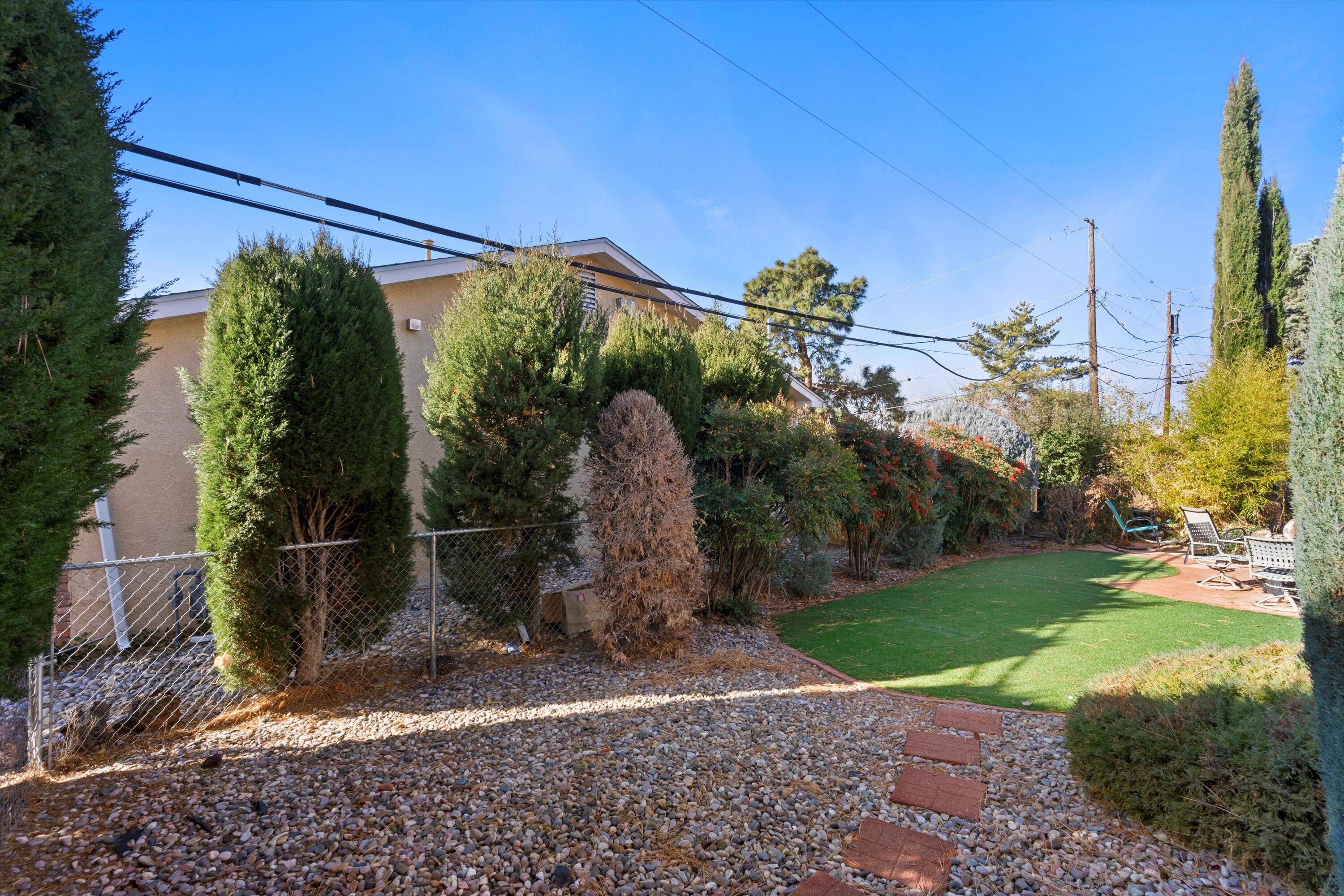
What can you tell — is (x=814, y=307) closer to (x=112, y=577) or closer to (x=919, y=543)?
(x=919, y=543)

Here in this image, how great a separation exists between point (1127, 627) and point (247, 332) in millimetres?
8211

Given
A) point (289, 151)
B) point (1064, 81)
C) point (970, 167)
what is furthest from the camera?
point (970, 167)

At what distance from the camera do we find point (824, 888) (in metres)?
2.29

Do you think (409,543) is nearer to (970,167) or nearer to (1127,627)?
(1127,627)

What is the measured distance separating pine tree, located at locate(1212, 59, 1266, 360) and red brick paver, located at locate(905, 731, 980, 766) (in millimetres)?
16312

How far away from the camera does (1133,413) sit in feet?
46.7

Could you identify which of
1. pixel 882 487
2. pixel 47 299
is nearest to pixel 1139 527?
pixel 882 487

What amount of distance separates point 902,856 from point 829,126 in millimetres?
9163

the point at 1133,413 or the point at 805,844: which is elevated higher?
the point at 1133,413

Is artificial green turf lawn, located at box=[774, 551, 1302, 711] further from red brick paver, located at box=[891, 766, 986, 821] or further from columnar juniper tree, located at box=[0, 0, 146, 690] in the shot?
columnar juniper tree, located at box=[0, 0, 146, 690]

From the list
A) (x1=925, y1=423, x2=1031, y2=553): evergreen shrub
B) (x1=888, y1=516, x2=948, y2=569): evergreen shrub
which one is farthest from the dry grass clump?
(x1=925, y1=423, x2=1031, y2=553): evergreen shrub

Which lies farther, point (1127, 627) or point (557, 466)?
point (1127, 627)

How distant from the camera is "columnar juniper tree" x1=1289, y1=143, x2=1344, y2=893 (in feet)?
6.35

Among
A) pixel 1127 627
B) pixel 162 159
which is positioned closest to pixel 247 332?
pixel 162 159
